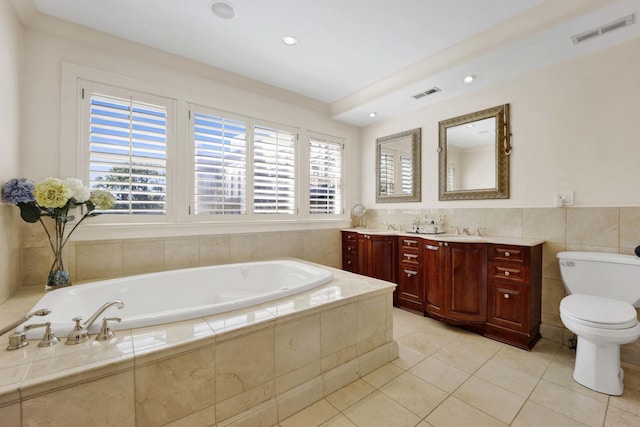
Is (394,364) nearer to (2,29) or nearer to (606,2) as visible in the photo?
(606,2)

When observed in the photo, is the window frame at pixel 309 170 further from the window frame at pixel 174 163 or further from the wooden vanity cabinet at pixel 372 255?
the wooden vanity cabinet at pixel 372 255

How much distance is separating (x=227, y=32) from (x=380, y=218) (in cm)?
276

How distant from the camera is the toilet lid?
61.8 inches

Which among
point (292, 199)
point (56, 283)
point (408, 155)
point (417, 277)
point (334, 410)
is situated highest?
point (408, 155)

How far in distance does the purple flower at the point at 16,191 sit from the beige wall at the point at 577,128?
3.68m

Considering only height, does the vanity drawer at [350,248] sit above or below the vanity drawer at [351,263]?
above

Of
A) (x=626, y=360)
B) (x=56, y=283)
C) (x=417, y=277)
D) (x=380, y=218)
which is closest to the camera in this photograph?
(x=56, y=283)

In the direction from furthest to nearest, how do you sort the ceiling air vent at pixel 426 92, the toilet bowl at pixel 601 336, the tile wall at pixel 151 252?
the ceiling air vent at pixel 426 92 < the tile wall at pixel 151 252 < the toilet bowl at pixel 601 336

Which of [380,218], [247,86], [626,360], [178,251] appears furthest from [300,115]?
[626,360]

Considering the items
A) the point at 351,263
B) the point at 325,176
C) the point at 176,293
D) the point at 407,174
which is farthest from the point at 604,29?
the point at 176,293

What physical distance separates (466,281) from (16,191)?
133 inches

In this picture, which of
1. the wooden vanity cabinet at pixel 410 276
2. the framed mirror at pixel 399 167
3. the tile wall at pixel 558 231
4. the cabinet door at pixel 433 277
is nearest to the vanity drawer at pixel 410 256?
the wooden vanity cabinet at pixel 410 276

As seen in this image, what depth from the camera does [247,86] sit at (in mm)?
2920

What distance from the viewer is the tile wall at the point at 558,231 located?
2006 mm
